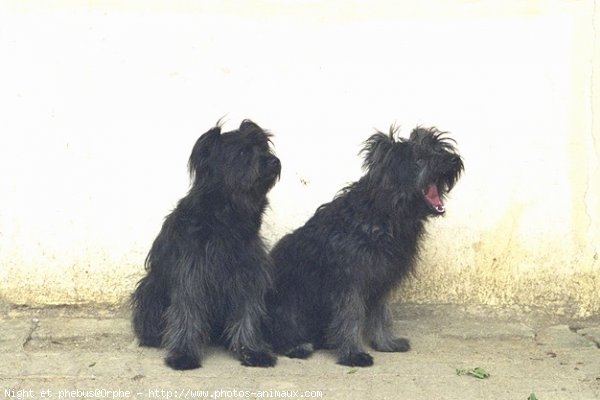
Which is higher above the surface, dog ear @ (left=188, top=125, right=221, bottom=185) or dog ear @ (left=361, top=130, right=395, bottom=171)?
dog ear @ (left=361, top=130, right=395, bottom=171)

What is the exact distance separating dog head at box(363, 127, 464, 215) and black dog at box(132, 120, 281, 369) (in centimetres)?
63

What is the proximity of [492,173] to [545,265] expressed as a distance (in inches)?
28.7

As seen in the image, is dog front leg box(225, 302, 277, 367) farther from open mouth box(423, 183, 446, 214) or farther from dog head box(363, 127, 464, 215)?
open mouth box(423, 183, 446, 214)

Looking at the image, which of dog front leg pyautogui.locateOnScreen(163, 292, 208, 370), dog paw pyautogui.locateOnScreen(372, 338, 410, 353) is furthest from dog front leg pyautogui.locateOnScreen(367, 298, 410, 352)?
dog front leg pyautogui.locateOnScreen(163, 292, 208, 370)

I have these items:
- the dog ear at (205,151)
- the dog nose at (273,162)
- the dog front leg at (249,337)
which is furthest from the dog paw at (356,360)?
the dog ear at (205,151)

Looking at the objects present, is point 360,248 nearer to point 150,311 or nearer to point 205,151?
point 205,151

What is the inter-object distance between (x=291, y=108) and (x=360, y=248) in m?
1.21

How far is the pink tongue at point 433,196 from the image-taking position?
662cm

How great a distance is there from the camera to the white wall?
733 cm

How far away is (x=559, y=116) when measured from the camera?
740 cm

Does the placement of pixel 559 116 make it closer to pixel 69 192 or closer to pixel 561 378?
pixel 561 378

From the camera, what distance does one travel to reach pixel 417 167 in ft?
21.6

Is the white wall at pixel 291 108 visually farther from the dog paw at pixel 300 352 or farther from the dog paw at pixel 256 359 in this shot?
the dog paw at pixel 256 359

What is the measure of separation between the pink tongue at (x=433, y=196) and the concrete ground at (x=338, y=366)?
0.98 m
